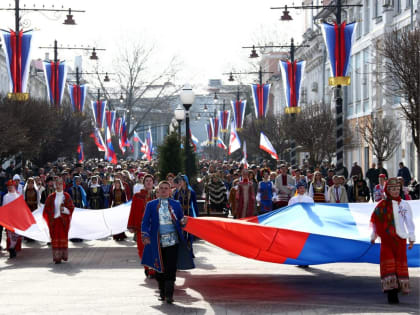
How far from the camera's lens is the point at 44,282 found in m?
12.8

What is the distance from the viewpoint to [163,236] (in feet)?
36.7

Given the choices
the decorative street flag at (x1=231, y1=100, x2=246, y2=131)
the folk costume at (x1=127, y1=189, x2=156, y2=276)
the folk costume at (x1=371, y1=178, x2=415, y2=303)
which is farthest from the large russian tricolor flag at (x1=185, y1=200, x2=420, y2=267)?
the decorative street flag at (x1=231, y1=100, x2=246, y2=131)

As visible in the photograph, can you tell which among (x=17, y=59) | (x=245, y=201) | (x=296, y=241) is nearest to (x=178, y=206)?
(x=296, y=241)

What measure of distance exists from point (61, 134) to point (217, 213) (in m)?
29.0

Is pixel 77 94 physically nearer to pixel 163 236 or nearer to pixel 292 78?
pixel 292 78

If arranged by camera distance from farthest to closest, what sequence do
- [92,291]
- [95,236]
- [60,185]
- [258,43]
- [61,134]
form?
[258,43], [61,134], [95,236], [60,185], [92,291]

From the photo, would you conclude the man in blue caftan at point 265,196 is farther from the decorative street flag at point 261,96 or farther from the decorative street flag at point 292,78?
the decorative street flag at point 261,96

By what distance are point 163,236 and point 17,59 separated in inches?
722

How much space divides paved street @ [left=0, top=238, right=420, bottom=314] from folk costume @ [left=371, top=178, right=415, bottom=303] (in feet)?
0.89

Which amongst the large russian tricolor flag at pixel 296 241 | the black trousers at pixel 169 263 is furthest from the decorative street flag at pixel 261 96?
the black trousers at pixel 169 263

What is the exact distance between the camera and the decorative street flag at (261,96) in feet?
142

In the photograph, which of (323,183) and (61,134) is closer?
(323,183)

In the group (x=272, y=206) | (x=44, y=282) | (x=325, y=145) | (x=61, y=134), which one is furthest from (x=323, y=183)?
(x=61, y=134)

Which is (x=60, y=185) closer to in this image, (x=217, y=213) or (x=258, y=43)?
(x=217, y=213)
